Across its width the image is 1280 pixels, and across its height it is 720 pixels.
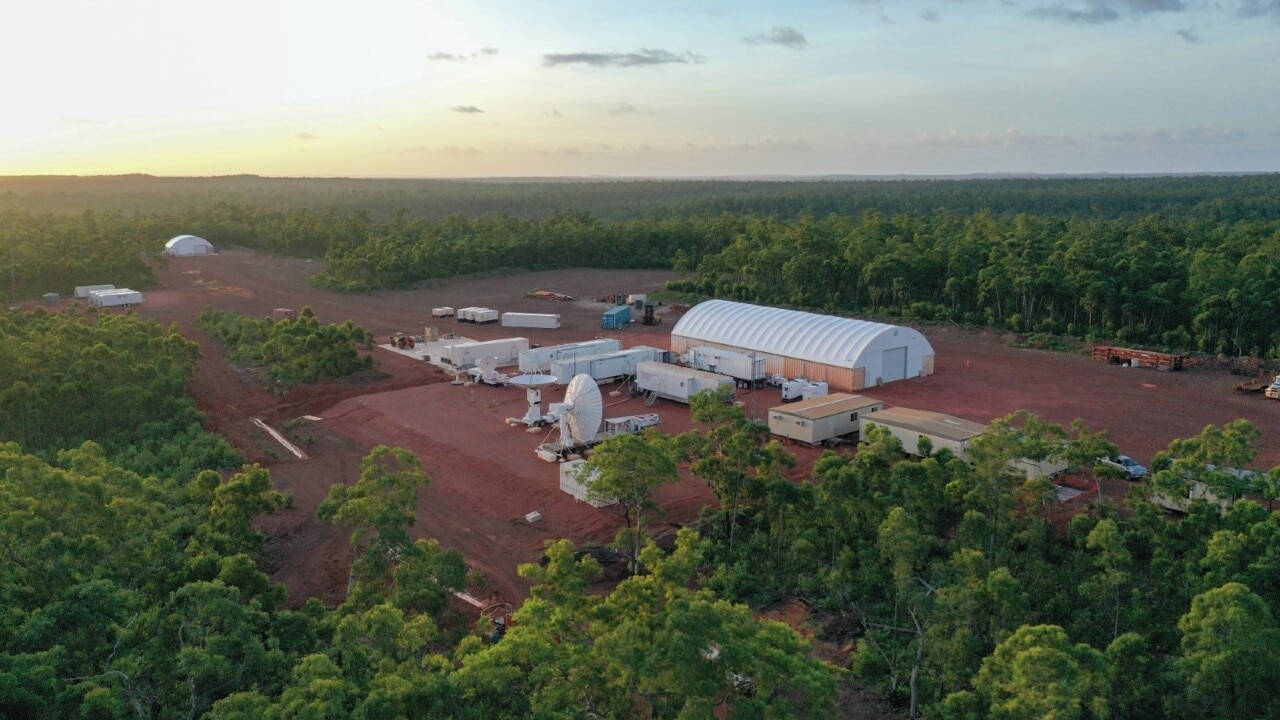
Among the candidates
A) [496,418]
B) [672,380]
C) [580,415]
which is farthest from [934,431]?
[496,418]

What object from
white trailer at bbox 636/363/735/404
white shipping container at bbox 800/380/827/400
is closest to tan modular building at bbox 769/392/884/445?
white shipping container at bbox 800/380/827/400

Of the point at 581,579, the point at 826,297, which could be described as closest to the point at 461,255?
the point at 826,297

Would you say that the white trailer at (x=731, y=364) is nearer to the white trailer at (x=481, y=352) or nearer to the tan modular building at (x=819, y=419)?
the tan modular building at (x=819, y=419)

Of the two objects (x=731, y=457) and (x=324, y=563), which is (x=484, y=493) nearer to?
(x=324, y=563)

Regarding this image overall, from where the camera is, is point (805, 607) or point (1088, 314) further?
point (1088, 314)

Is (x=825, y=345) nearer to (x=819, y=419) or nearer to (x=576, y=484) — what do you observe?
(x=819, y=419)

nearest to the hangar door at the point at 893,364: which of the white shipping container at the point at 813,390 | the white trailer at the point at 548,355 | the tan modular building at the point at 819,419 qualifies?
the white shipping container at the point at 813,390
